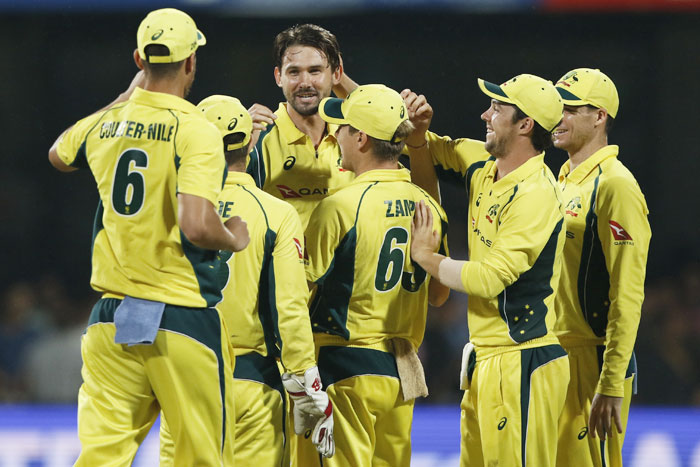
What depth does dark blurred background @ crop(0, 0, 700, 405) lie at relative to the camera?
1022 centimetres

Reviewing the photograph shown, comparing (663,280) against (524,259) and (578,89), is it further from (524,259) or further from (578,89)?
(524,259)

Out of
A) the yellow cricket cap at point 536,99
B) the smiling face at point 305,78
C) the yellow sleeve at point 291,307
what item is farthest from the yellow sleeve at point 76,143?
the yellow cricket cap at point 536,99

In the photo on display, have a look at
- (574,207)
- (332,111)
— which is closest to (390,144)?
(332,111)

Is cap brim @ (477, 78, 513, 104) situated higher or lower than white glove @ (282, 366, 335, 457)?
higher

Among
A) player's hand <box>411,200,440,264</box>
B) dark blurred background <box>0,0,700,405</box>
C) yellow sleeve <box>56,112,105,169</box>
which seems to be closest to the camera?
yellow sleeve <box>56,112,105,169</box>

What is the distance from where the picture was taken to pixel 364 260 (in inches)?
179

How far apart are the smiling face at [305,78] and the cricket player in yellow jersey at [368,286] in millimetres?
498

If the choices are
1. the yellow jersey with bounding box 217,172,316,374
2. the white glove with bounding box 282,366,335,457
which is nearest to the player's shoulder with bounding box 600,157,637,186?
the yellow jersey with bounding box 217,172,316,374

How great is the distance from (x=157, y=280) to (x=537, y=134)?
186cm

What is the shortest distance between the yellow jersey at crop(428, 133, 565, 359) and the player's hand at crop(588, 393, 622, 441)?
437mm

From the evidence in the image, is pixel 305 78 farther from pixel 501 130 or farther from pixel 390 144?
pixel 501 130

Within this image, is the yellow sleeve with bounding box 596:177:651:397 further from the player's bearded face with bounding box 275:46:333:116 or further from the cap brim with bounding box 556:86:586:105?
the player's bearded face with bounding box 275:46:333:116

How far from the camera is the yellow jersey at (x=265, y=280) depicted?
4.24 meters

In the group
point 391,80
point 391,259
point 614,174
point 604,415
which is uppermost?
point 391,80
